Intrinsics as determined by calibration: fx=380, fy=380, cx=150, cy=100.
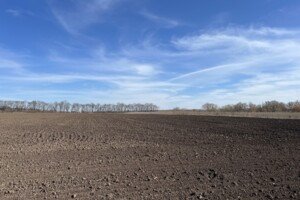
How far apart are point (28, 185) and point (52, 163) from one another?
280cm

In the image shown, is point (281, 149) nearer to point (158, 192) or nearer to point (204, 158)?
point (204, 158)

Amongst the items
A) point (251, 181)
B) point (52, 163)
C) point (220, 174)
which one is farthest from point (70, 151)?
point (251, 181)

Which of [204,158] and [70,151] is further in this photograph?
[70,151]

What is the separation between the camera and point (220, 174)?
9.98m

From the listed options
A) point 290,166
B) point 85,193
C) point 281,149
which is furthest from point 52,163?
point 281,149

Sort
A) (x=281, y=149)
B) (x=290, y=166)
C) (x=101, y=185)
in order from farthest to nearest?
(x=281, y=149)
(x=290, y=166)
(x=101, y=185)

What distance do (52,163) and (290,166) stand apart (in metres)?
7.22

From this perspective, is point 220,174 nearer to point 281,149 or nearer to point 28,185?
point 28,185

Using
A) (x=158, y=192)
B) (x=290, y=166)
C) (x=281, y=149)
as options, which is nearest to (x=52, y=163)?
(x=158, y=192)

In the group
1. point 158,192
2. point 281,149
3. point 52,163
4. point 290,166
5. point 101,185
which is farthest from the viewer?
point 281,149

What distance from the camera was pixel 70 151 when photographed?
14.8 m

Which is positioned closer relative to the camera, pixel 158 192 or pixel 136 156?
pixel 158 192

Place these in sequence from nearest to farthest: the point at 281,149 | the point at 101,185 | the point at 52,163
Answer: the point at 101,185 → the point at 52,163 → the point at 281,149

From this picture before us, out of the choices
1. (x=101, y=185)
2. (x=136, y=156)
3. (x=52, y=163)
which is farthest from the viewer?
(x=136, y=156)
